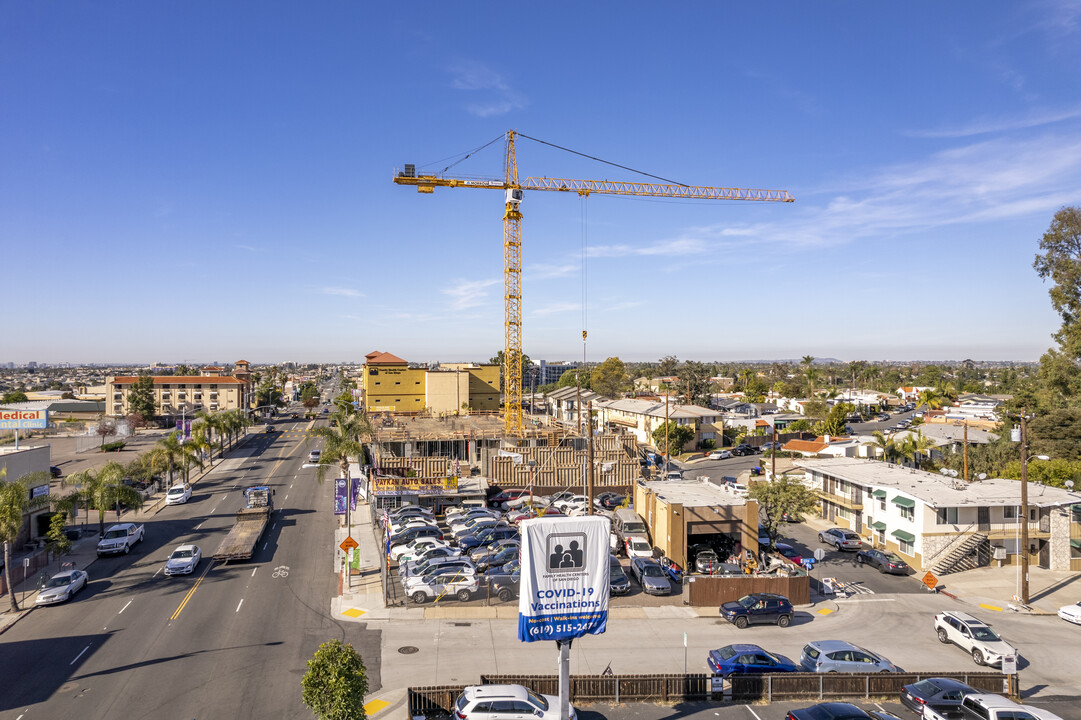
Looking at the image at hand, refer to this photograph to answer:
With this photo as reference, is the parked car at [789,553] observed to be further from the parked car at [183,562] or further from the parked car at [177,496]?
the parked car at [177,496]

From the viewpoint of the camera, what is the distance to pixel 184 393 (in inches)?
5005

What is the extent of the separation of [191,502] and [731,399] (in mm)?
103121

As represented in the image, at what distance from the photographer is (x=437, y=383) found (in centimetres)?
11288

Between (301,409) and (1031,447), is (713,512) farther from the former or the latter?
(301,409)

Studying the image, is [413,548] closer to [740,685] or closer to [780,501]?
[740,685]

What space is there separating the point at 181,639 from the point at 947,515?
1563 inches

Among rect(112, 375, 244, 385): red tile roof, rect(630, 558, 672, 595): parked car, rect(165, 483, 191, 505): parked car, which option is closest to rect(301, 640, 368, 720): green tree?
rect(630, 558, 672, 595): parked car

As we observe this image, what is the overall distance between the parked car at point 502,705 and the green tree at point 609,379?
125 meters

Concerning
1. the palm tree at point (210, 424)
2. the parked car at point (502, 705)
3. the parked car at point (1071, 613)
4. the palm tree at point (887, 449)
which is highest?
the palm tree at point (210, 424)

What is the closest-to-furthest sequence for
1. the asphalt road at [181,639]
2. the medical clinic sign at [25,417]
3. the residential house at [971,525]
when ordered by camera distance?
the asphalt road at [181,639] < the residential house at [971,525] < the medical clinic sign at [25,417]

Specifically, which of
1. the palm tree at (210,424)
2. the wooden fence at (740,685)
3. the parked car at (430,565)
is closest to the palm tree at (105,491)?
the palm tree at (210,424)

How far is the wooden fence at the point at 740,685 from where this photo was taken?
1902 cm

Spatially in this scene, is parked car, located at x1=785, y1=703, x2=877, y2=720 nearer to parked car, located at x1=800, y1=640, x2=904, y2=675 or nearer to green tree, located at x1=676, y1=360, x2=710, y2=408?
parked car, located at x1=800, y1=640, x2=904, y2=675

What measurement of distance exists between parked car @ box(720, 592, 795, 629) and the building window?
1483cm
